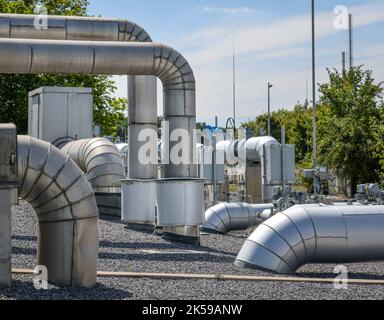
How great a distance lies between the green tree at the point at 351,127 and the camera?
3547cm

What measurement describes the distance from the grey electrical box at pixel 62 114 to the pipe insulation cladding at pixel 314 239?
1295 cm

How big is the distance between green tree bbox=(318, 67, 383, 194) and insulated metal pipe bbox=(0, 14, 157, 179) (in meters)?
17.6

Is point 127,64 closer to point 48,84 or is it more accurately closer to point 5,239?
point 5,239

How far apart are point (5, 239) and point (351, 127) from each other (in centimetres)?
2842

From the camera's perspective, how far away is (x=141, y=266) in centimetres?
1255

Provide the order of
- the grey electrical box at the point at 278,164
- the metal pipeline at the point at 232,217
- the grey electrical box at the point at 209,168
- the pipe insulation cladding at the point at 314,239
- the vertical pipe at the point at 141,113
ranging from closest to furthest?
the pipe insulation cladding at the point at 314,239
the vertical pipe at the point at 141,113
the metal pipeline at the point at 232,217
the grey electrical box at the point at 278,164
the grey electrical box at the point at 209,168

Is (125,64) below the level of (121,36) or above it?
below

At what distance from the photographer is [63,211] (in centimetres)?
1020

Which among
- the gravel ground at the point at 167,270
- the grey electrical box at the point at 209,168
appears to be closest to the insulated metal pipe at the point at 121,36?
the gravel ground at the point at 167,270

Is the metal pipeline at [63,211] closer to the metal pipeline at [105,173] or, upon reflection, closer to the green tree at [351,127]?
the metal pipeline at [105,173]

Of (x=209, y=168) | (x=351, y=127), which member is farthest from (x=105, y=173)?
(x=351, y=127)

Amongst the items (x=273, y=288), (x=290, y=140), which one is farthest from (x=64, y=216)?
(x=290, y=140)
